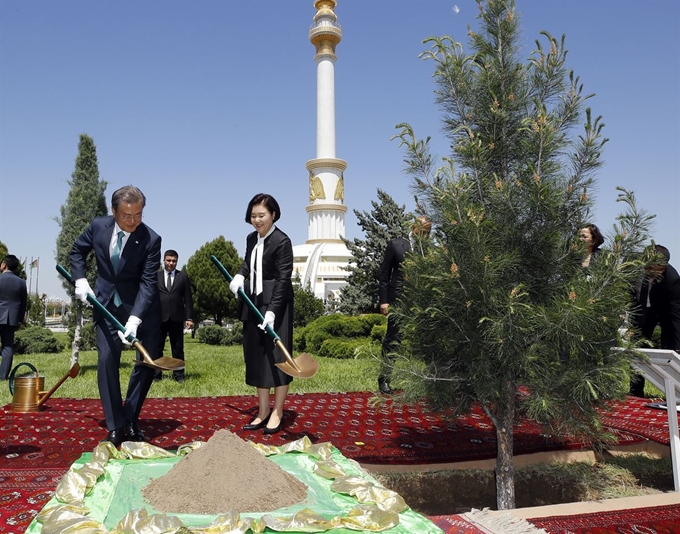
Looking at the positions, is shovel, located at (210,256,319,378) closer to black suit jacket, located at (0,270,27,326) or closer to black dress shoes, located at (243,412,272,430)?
black dress shoes, located at (243,412,272,430)

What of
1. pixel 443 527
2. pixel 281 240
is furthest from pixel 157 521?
pixel 281 240

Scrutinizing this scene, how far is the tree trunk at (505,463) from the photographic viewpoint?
3.14m

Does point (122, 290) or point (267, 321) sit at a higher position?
point (122, 290)

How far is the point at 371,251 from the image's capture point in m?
15.6

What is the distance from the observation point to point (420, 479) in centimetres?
375

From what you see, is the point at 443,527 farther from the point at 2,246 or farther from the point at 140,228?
the point at 2,246

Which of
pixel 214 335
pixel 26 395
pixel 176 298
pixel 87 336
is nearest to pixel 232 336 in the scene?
pixel 214 335

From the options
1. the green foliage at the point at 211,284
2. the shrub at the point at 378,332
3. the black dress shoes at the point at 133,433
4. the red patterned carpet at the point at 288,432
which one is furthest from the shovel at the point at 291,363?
the green foliage at the point at 211,284

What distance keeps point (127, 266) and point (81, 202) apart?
6759 mm

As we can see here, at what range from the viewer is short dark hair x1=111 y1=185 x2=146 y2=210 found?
3949 millimetres

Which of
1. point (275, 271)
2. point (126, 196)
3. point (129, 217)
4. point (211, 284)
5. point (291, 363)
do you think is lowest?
point (291, 363)

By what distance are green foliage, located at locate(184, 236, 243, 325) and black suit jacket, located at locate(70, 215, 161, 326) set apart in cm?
1773

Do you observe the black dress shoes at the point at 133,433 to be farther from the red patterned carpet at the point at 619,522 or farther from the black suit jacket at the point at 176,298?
the black suit jacket at the point at 176,298

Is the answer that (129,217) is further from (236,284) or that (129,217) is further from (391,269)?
(391,269)
